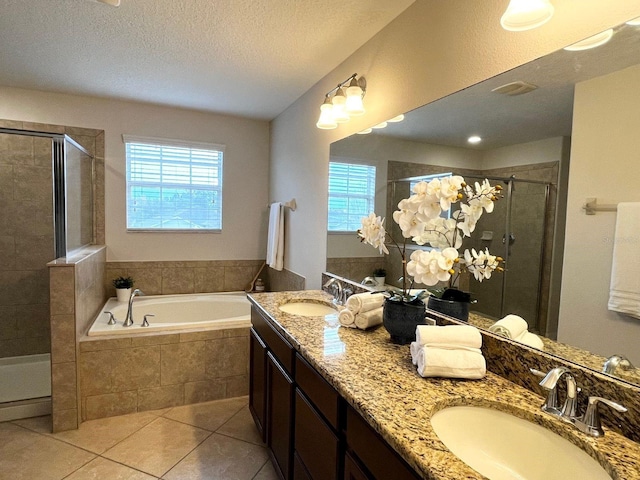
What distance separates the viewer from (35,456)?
204 cm

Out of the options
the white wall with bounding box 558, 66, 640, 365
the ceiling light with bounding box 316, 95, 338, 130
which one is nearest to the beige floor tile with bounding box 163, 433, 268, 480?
the white wall with bounding box 558, 66, 640, 365

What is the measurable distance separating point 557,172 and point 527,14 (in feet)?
1.60

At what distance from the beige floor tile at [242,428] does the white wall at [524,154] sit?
208 cm

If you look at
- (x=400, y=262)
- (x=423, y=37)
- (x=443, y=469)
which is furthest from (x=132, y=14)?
(x=443, y=469)

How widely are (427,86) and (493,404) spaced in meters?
1.34

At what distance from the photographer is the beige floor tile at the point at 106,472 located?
6.20 feet

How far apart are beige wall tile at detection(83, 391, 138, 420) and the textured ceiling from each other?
2.35m

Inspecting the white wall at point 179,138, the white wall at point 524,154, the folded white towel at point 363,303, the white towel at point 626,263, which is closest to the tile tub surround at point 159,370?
the white wall at point 179,138

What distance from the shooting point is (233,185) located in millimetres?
3895

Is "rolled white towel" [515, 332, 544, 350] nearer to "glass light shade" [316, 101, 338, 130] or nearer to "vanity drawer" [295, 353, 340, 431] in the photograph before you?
"vanity drawer" [295, 353, 340, 431]

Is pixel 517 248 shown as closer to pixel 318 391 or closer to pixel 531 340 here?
pixel 531 340

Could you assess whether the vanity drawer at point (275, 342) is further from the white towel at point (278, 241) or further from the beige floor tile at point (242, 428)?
the white towel at point (278, 241)

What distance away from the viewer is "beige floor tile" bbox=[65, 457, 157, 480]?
74.4 inches

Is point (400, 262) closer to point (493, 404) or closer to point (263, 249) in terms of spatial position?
point (493, 404)
